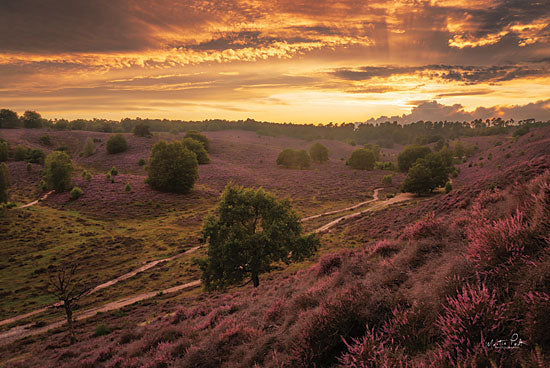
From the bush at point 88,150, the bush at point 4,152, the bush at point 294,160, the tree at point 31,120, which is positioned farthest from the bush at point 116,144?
the tree at point 31,120

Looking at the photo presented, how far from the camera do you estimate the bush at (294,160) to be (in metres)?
117

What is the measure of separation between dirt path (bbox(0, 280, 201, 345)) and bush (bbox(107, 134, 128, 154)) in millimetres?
98652

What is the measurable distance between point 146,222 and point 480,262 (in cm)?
5836

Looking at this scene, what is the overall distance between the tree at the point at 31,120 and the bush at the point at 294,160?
141 metres

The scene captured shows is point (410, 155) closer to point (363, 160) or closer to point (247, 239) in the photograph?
point (363, 160)

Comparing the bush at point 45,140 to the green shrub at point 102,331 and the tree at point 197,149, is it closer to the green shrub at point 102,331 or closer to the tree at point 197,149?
the tree at point 197,149

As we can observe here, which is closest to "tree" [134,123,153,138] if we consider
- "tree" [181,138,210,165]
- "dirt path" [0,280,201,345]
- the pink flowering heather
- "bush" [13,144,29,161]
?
"tree" [181,138,210,165]

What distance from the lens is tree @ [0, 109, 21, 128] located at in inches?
5335

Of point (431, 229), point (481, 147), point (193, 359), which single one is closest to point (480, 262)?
point (431, 229)

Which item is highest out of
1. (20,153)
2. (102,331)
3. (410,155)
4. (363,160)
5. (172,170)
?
(20,153)

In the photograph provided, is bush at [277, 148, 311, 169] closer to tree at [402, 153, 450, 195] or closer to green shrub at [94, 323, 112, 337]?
tree at [402, 153, 450, 195]

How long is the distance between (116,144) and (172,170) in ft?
180

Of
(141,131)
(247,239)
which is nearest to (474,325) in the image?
(247,239)

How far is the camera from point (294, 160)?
11650cm
